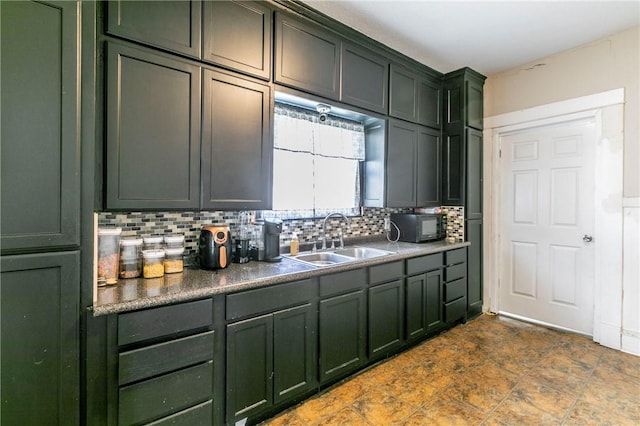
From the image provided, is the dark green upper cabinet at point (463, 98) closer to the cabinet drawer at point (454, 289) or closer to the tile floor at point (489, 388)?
the cabinet drawer at point (454, 289)

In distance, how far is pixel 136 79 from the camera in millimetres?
1598

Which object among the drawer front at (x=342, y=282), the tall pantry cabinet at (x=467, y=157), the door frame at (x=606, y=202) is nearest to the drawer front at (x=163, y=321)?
the drawer front at (x=342, y=282)

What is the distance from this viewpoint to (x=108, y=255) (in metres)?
1.62

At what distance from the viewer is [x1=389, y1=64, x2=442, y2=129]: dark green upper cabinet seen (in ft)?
9.71

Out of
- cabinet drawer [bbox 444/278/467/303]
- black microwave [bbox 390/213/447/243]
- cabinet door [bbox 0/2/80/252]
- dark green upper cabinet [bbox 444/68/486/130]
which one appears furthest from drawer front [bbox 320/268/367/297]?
dark green upper cabinet [bbox 444/68/486/130]

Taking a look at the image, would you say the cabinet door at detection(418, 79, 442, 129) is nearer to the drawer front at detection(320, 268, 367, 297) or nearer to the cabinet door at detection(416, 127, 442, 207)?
the cabinet door at detection(416, 127, 442, 207)

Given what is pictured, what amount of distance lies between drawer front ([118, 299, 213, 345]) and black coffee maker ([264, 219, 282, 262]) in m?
0.66

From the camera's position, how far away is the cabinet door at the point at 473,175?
11.2ft

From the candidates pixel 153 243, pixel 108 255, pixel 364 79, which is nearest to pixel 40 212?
pixel 108 255

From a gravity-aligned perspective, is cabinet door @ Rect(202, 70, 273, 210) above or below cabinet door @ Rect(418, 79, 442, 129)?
below

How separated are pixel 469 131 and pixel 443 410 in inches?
107

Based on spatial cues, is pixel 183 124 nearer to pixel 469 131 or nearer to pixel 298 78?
pixel 298 78

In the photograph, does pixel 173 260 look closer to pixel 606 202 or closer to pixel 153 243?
pixel 153 243

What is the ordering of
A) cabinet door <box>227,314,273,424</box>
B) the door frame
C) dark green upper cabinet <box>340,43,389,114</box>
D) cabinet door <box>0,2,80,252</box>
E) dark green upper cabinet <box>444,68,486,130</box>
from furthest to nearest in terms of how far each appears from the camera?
dark green upper cabinet <box>444,68,486,130</box>
the door frame
dark green upper cabinet <box>340,43,389,114</box>
cabinet door <box>227,314,273,424</box>
cabinet door <box>0,2,80,252</box>
